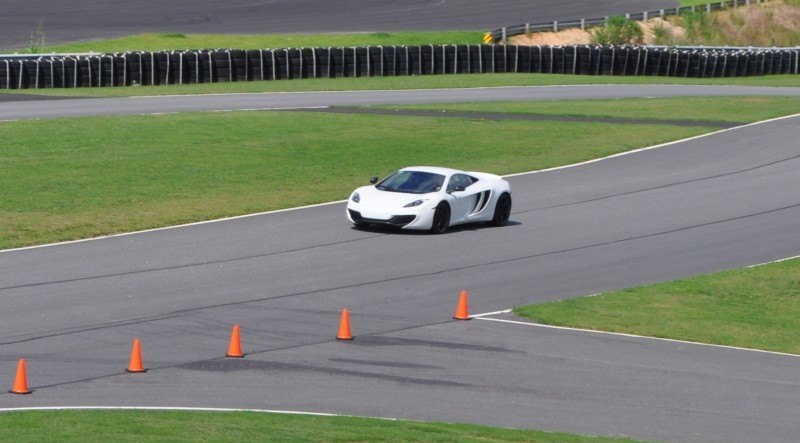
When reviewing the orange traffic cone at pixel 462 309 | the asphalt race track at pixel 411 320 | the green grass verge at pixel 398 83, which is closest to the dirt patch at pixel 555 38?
the green grass verge at pixel 398 83

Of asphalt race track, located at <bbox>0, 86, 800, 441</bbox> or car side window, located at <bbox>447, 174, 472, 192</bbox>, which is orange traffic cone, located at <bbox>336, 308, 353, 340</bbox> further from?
car side window, located at <bbox>447, 174, 472, 192</bbox>

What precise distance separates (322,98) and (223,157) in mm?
13326

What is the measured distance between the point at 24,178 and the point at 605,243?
1374cm

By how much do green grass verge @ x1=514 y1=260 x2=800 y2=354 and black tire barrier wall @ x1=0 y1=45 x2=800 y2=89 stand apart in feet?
102

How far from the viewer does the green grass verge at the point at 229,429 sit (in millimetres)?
12008

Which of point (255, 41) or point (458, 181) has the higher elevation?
point (255, 41)

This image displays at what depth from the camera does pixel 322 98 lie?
158 ft

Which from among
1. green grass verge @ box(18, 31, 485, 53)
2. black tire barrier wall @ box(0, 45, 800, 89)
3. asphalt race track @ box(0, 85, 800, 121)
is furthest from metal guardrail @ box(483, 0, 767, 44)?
asphalt race track @ box(0, 85, 800, 121)

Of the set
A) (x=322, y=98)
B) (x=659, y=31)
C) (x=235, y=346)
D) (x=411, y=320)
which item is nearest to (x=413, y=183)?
(x=411, y=320)

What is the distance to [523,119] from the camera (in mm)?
44031

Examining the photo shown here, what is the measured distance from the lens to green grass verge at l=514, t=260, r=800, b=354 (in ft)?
65.0

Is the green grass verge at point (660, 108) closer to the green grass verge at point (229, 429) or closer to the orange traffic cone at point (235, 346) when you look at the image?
the orange traffic cone at point (235, 346)

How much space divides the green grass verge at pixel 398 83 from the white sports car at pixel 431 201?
2181 cm

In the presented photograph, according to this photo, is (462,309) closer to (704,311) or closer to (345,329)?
(345,329)
